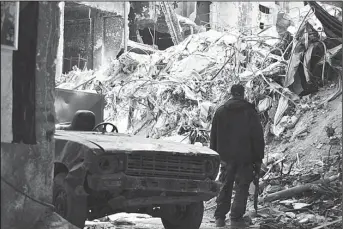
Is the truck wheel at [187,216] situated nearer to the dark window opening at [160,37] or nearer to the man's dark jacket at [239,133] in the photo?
the man's dark jacket at [239,133]

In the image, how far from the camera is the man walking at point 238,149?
845cm

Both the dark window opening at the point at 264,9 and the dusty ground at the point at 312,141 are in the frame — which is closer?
the dusty ground at the point at 312,141

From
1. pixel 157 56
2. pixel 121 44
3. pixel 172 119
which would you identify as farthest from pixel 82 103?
pixel 121 44

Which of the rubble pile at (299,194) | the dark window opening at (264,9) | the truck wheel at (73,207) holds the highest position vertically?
the dark window opening at (264,9)

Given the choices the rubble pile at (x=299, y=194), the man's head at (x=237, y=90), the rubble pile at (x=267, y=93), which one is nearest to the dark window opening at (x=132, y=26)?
the rubble pile at (x=267, y=93)

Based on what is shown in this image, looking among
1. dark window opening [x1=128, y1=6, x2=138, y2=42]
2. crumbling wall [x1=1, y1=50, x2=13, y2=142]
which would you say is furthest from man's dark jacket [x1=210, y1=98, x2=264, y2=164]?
dark window opening [x1=128, y1=6, x2=138, y2=42]

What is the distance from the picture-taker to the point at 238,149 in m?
8.45

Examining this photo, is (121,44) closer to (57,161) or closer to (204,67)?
(204,67)

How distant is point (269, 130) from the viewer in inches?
515

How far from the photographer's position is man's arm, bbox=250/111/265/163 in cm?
845

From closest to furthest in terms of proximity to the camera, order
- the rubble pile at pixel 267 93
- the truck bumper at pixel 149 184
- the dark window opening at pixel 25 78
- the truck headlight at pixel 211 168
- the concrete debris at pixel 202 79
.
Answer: the dark window opening at pixel 25 78
the truck bumper at pixel 149 184
the truck headlight at pixel 211 168
the rubble pile at pixel 267 93
the concrete debris at pixel 202 79

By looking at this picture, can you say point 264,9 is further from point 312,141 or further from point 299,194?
point 299,194

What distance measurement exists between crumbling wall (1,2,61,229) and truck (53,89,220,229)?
97 centimetres

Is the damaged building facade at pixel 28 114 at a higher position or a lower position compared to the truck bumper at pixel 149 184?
higher
